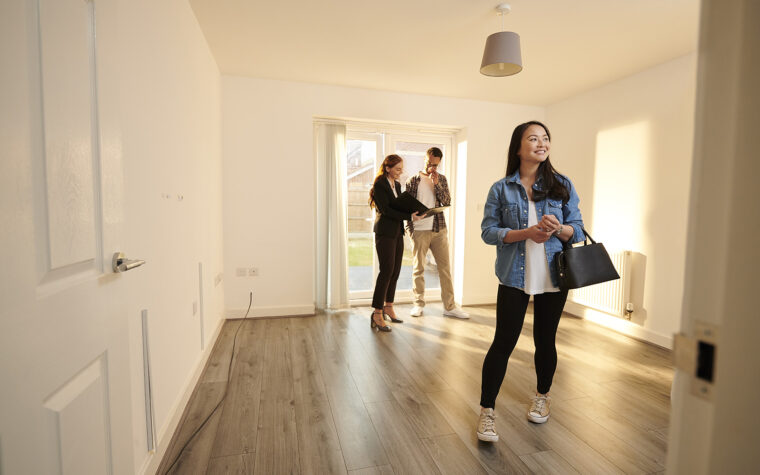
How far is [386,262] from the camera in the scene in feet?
10.7

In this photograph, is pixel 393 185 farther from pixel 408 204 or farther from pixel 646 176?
pixel 646 176

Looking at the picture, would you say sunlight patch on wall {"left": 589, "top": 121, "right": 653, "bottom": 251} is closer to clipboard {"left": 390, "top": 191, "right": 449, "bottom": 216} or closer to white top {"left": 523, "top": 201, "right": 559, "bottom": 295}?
clipboard {"left": 390, "top": 191, "right": 449, "bottom": 216}

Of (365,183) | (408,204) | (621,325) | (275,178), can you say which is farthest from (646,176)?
(275,178)

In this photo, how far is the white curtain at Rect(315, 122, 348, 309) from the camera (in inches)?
158

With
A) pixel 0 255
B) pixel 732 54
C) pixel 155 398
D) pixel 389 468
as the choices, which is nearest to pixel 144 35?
pixel 0 255

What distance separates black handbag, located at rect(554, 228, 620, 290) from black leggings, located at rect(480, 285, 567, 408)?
137mm

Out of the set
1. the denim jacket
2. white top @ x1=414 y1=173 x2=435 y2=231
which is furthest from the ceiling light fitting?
white top @ x1=414 y1=173 x2=435 y2=231

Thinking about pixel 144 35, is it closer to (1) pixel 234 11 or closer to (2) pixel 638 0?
(1) pixel 234 11

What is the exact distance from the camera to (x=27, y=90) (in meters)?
0.63

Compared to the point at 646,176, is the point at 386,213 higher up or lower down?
lower down

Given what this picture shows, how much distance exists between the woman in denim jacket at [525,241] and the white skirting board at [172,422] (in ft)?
4.61

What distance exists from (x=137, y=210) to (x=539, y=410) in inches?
81.8

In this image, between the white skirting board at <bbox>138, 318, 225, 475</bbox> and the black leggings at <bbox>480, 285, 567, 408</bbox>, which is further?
the black leggings at <bbox>480, 285, 567, 408</bbox>

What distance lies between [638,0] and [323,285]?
11.4 ft
